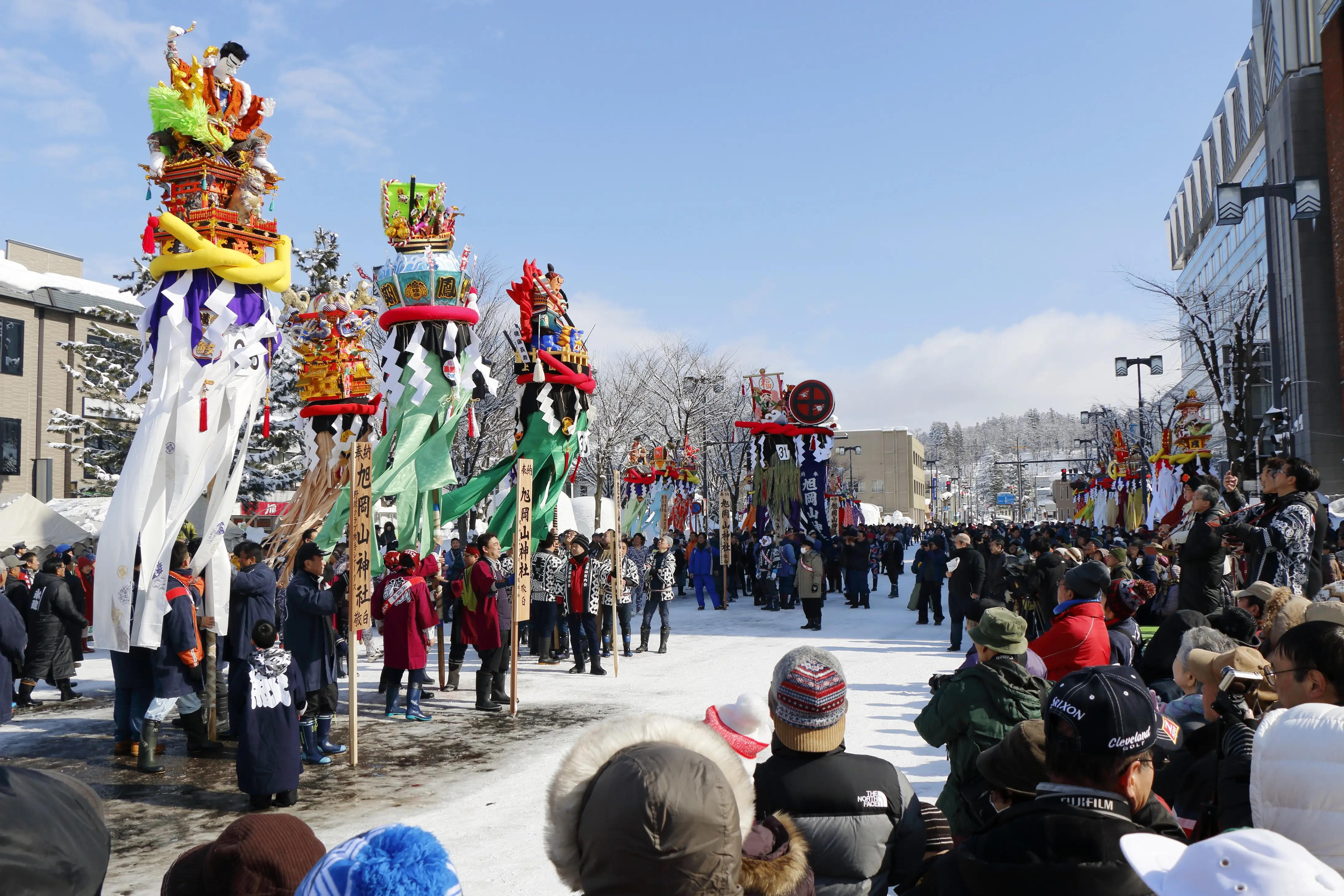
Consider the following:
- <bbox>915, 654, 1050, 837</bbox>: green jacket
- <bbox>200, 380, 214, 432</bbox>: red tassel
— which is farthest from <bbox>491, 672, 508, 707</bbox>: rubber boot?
<bbox>915, 654, 1050, 837</bbox>: green jacket

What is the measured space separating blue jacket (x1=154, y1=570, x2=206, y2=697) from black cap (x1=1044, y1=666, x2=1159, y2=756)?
7.41 metres

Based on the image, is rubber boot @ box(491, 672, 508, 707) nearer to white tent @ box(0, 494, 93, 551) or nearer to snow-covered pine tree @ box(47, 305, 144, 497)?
white tent @ box(0, 494, 93, 551)

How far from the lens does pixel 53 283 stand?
3098 centimetres

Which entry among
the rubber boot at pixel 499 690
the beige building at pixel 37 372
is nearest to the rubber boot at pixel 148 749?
the rubber boot at pixel 499 690

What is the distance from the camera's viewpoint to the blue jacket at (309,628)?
761 cm

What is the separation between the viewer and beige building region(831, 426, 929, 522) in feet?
332

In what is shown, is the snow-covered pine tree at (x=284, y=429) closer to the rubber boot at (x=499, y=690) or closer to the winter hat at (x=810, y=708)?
the rubber boot at (x=499, y=690)

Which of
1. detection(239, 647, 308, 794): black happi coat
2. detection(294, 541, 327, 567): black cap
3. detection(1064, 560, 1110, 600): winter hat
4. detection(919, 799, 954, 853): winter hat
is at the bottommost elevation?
detection(239, 647, 308, 794): black happi coat

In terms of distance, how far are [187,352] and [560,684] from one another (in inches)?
224

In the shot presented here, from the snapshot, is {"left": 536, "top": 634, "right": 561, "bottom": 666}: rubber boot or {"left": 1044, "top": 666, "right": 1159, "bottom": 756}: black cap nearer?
{"left": 1044, "top": 666, "right": 1159, "bottom": 756}: black cap

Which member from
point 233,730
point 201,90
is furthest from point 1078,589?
point 201,90

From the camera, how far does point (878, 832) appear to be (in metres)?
2.73

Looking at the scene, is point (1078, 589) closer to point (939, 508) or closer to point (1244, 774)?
point (1244, 774)

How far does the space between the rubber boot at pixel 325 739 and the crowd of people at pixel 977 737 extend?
2 cm
